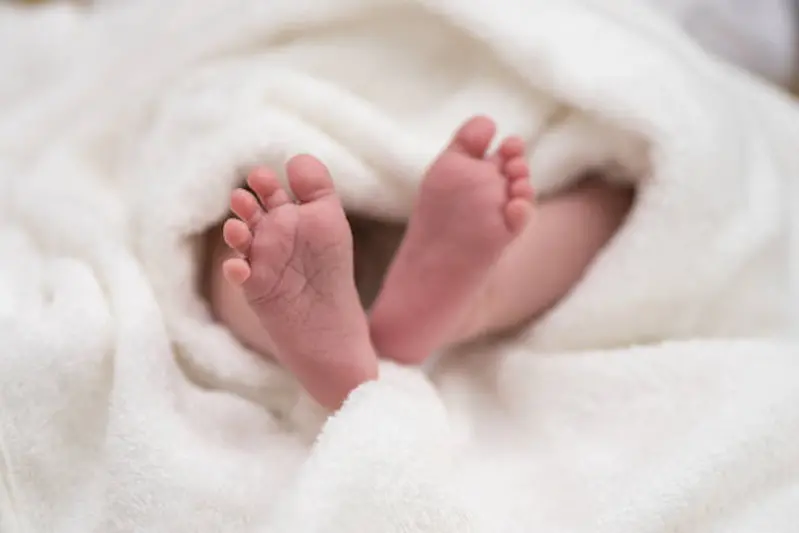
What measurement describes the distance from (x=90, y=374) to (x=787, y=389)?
1.63ft

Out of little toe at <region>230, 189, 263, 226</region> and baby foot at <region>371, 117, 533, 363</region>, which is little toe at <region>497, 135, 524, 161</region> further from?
little toe at <region>230, 189, 263, 226</region>

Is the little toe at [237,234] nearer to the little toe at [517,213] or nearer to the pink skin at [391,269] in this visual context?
the pink skin at [391,269]

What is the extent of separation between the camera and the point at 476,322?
2.39ft

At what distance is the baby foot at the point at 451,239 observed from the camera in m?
0.64

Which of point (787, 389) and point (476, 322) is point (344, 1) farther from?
point (787, 389)

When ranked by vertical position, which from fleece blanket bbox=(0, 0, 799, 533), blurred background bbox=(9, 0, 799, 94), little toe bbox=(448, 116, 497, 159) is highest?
blurred background bbox=(9, 0, 799, 94)

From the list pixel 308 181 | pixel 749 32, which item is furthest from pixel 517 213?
pixel 749 32

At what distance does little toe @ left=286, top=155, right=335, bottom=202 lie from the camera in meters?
0.62

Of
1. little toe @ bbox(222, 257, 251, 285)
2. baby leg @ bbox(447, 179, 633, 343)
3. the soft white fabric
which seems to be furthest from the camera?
the soft white fabric

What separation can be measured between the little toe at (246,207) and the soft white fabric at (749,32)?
811mm

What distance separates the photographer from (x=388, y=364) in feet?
2.23

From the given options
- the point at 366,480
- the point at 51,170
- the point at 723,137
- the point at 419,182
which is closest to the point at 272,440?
the point at 366,480

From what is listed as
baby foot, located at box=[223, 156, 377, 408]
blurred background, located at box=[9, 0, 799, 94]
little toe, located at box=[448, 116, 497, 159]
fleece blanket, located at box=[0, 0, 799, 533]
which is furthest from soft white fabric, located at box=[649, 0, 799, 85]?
baby foot, located at box=[223, 156, 377, 408]

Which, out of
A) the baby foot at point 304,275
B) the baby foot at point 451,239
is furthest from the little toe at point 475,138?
the baby foot at point 304,275
